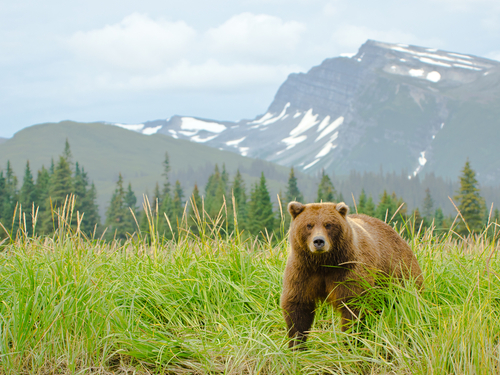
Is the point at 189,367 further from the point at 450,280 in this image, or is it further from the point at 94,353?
the point at 450,280

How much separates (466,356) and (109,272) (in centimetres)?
427

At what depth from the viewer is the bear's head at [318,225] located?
4.25 meters

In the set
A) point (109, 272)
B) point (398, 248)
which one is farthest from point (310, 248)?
Answer: point (109, 272)

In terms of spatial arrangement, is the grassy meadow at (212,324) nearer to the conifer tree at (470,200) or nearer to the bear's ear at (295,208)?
the bear's ear at (295,208)

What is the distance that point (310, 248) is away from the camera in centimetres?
413

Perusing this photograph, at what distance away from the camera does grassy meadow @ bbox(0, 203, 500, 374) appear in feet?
13.0

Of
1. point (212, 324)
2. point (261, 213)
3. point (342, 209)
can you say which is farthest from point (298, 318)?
point (261, 213)

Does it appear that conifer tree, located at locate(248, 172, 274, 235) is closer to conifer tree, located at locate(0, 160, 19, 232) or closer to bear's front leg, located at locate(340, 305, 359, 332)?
conifer tree, located at locate(0, 160, 19, 232)

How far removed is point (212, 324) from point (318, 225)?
184 cm

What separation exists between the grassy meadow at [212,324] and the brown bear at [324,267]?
23cm

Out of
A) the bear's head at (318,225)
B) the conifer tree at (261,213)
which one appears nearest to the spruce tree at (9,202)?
the conifer tree at (261,213)

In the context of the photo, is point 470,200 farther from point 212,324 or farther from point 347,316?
point 212,324

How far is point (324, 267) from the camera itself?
446 cm

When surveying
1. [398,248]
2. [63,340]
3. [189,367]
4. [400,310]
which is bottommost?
[189,367]
